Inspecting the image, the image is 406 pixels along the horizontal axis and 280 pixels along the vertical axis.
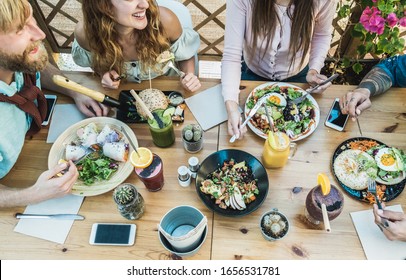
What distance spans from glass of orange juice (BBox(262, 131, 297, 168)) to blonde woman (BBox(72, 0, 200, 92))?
1.53ft

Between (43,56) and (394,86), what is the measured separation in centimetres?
151

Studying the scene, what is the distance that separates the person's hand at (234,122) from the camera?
1.28m

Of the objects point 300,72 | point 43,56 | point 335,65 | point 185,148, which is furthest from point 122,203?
point 335,65

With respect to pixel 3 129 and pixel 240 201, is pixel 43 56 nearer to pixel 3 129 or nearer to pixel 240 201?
pixel 3 129

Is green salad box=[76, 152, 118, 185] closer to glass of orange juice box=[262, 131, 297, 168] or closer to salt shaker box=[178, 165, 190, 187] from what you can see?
salt shaker box=[178, 165, 190, 187]

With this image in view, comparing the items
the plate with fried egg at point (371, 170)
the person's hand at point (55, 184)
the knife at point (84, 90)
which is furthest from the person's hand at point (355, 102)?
the person's hand at point (55, 184)

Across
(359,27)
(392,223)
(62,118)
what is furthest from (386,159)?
(62,118)

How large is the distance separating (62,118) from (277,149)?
94 centimetres

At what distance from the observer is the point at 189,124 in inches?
53.0

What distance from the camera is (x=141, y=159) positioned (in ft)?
3.62

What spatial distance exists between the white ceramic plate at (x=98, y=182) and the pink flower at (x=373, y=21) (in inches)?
52.5

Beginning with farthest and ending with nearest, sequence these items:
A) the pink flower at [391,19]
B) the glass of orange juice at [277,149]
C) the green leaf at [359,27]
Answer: the green leaf at [359,27], the pink flower at [391,19], the glass of orange juice at [277,149]

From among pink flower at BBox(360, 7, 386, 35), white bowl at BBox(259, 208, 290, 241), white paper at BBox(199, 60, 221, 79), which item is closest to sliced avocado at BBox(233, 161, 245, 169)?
white bowl at BBox(259, 208, 290, 241)

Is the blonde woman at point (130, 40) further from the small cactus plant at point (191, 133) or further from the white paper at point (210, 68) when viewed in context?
the white paper at point (210, 68)
